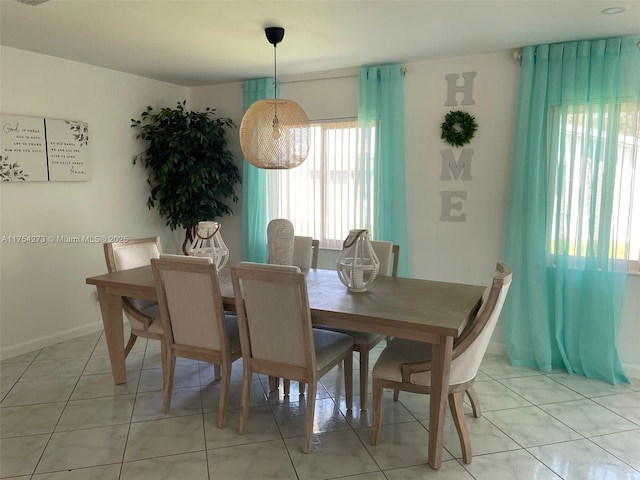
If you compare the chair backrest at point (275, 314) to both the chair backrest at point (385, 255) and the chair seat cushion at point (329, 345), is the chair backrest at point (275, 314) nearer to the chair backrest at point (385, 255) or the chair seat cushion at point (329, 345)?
the chair seat cushion at point (329, 345)

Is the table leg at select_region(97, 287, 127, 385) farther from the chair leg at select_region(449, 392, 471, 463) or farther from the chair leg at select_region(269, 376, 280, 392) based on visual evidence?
the chair leg at select_region(449, 392, 471, 463)

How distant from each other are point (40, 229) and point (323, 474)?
9.92 feet

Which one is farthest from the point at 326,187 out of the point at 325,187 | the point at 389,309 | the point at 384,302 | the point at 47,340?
the point at 47,340

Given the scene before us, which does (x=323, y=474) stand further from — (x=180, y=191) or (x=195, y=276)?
(x=180, y=191)

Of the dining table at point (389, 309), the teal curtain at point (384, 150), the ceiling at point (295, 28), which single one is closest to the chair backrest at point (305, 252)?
the dining table at point (389, 309)

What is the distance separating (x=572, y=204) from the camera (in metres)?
3.34

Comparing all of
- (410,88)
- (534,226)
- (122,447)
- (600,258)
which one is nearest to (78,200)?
(122,447)

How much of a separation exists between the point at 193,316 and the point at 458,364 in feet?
4.71

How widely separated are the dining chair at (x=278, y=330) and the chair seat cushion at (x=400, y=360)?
0.27 metres

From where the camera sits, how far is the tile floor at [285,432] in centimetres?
223

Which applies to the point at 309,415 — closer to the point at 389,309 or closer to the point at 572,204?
the point at 389,309

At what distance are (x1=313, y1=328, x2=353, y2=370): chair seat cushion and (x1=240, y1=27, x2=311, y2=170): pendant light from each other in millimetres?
1127

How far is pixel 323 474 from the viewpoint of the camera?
2.19 m

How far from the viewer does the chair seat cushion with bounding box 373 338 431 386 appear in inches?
89.5
